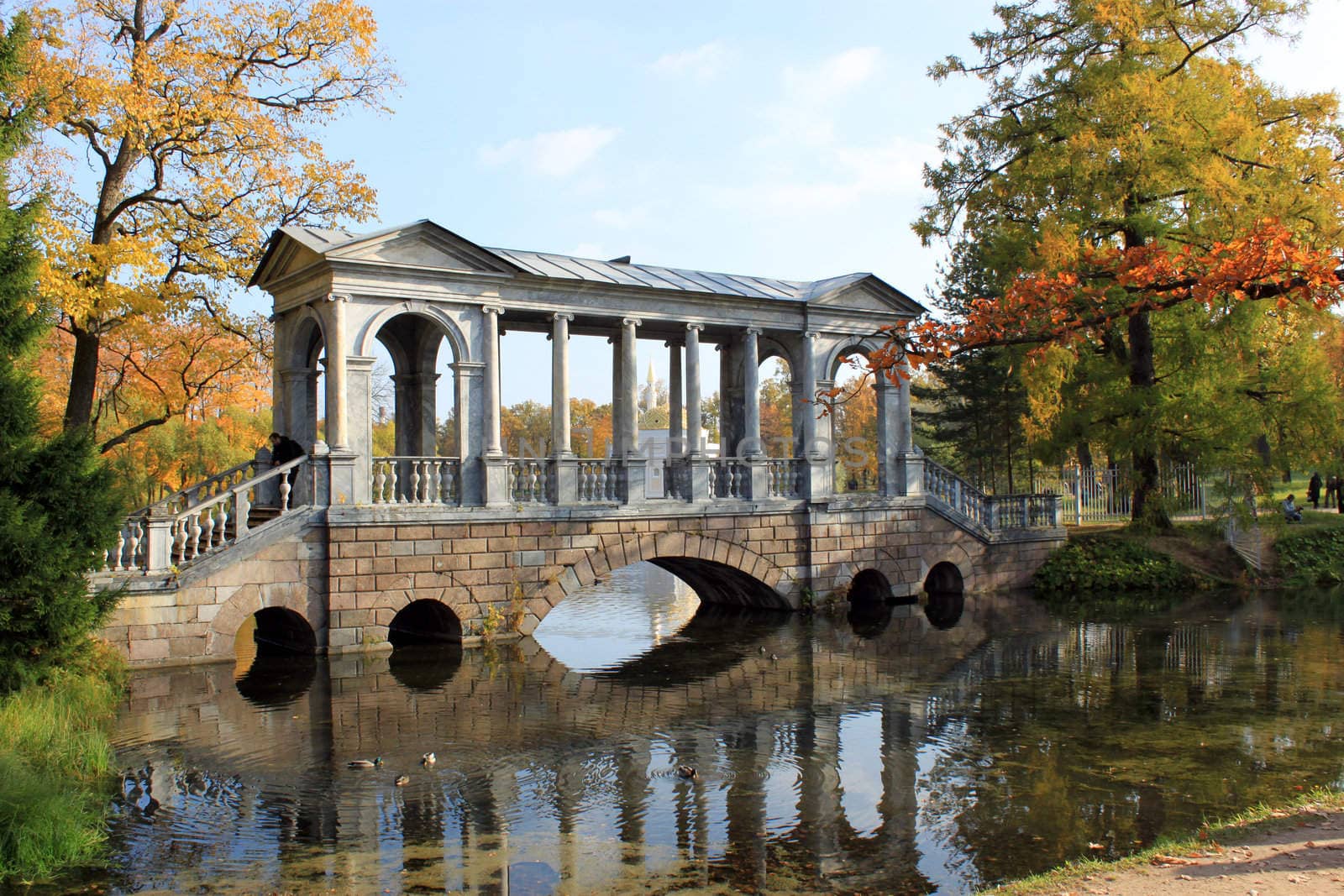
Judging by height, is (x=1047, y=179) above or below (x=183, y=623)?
above

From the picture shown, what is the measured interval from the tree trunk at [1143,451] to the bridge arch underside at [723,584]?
8.57 m

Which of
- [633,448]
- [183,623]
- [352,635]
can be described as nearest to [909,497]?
[633,448]

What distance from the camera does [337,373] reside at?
15.6 metres

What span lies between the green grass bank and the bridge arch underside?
9.52 meters

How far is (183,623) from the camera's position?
14156mm

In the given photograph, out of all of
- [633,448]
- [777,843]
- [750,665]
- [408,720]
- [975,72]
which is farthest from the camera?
[975,72]

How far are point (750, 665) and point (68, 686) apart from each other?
27.3ft

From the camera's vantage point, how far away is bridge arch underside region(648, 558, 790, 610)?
1988 cm

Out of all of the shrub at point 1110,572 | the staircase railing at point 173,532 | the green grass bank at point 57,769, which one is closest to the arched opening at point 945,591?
the shrub at point 1110,572

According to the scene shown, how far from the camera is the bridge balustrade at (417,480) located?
52.3 feet

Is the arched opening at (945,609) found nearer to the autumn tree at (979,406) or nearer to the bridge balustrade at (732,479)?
the bridge balustrade at (732,479)

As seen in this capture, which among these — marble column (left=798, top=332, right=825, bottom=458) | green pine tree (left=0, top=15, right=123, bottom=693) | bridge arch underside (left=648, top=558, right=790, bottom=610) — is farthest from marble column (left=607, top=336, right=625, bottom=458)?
green pine tree (left=0, top=15, right=123, bottom=693)

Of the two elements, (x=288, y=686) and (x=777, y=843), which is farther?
(x=288, y=686)

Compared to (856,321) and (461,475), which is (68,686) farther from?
(856,321)
